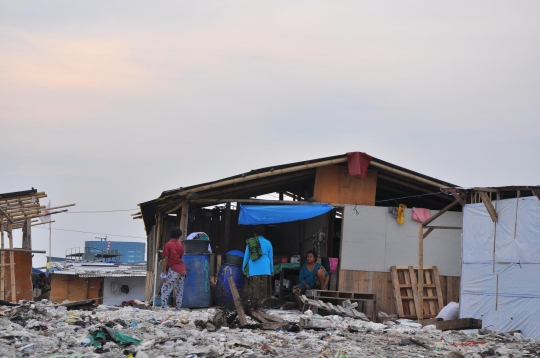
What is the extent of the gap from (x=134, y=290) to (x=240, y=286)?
20708 mm

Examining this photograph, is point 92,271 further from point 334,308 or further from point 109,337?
point 109,337

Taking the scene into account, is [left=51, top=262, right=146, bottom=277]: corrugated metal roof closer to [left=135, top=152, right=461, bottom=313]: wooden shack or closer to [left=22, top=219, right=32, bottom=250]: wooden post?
[left=22, top=219, right=32, bottom=250]: wooden post

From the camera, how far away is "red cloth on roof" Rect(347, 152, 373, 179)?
16297mm

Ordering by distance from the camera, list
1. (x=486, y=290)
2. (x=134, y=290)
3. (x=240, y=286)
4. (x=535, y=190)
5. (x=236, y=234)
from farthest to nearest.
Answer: (x=134, y=290)
(x=236, y=234)
(x=240, y=286)
(x=486, y=290)
(x=535, y=190)

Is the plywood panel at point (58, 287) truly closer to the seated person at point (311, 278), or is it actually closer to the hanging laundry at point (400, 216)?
the seated person at point (311, 278)

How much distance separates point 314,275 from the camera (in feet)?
51.4

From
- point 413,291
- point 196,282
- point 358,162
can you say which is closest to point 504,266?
point 413,291

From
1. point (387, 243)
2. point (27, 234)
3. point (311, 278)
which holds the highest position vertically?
point (387, 243)

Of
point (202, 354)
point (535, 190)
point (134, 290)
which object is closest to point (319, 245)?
point (535, 190)

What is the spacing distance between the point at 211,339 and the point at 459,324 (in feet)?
18.4

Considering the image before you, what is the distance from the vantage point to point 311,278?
1568cm

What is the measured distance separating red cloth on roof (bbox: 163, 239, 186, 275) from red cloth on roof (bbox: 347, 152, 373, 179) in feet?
15.3

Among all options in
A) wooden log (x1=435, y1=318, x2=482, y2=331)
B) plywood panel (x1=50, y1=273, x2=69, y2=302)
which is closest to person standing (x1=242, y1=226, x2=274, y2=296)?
wooden log (x1=435, y1=318, x2=482, y2=331)

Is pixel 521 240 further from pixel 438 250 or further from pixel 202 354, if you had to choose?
pixel 202 354
